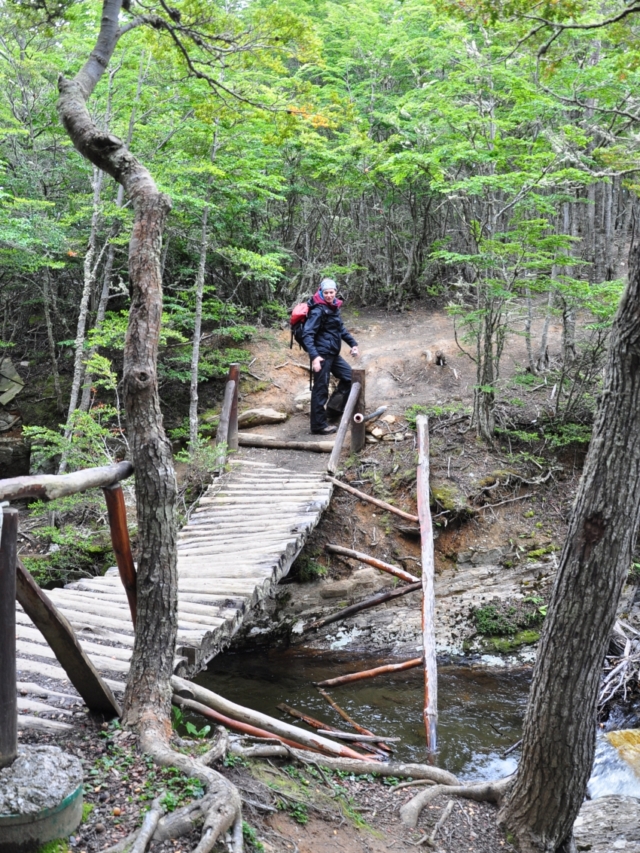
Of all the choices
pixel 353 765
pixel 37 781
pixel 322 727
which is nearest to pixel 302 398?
pixel 322 727

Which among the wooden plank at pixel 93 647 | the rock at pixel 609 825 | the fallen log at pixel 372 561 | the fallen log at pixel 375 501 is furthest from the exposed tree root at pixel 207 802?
the fallen log at pixel 375 501

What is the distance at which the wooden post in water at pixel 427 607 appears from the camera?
19.7 feet

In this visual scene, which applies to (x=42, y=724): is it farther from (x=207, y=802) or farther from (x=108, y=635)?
(x=108, y=635)

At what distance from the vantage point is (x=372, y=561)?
760cm

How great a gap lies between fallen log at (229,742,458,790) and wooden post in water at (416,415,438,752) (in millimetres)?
1385

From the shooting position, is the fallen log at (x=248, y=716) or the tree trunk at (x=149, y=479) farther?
the fallen log at (x=248, y=716)

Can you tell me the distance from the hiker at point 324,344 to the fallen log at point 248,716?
18.9ft

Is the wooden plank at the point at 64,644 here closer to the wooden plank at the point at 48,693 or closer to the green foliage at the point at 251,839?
the wooden plank at the point at 48,693

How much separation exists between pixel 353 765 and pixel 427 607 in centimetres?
254

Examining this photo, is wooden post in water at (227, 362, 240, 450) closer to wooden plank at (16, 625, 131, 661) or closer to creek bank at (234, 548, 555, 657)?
creek bank at (234, 548, 555, 657)

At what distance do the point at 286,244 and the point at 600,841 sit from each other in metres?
13.4

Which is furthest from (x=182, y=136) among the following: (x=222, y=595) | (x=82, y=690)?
(x=82, y=690)

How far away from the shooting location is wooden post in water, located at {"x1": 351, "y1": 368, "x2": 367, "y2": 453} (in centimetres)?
980

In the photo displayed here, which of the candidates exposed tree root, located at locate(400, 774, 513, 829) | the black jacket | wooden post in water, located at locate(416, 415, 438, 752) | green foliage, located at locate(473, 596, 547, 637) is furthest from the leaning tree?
the black jacket
